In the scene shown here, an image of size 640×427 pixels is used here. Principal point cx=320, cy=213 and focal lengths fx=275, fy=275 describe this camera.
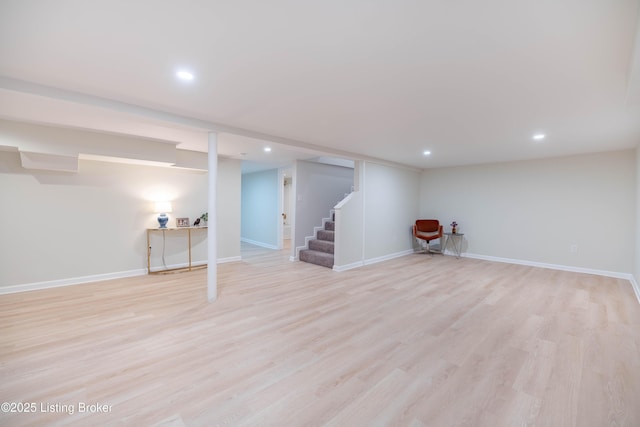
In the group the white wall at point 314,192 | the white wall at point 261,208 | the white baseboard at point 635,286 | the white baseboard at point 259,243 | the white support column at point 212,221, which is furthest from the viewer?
the white baseboard at point 259,243

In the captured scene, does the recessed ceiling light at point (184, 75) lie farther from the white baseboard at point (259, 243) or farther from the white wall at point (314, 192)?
the white baseboard at point (259, 243)

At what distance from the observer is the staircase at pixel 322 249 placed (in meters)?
5.50

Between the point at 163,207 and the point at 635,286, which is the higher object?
the point at 163,207

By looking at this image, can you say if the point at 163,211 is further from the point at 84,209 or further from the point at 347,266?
the point at 347,266

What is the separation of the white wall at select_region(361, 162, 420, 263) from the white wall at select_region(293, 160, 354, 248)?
1.34 m

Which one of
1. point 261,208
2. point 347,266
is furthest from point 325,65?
point 261,208

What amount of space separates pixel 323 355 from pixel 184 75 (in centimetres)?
251

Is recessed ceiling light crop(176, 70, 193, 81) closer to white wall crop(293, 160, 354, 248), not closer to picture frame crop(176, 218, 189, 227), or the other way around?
picture frame crop(176, 218, 189, 227)

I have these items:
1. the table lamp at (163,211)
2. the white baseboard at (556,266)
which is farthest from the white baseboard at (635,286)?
the table lamp at (163,211)

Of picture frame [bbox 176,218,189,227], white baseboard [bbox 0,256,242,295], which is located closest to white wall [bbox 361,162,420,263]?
picture frame [bbox 176,218,189,227]

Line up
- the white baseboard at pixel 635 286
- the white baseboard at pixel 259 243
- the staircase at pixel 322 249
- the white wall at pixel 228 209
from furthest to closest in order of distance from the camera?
the white baseboard at pixel 259 243 → the white wall at pixel 228 209 → the staircase at pixel 322 249 → the white baseboard at pixel 635 286

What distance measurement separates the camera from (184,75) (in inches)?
84.6

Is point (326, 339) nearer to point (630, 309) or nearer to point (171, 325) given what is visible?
point (171, 325)

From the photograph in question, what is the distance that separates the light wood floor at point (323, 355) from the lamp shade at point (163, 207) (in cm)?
137
